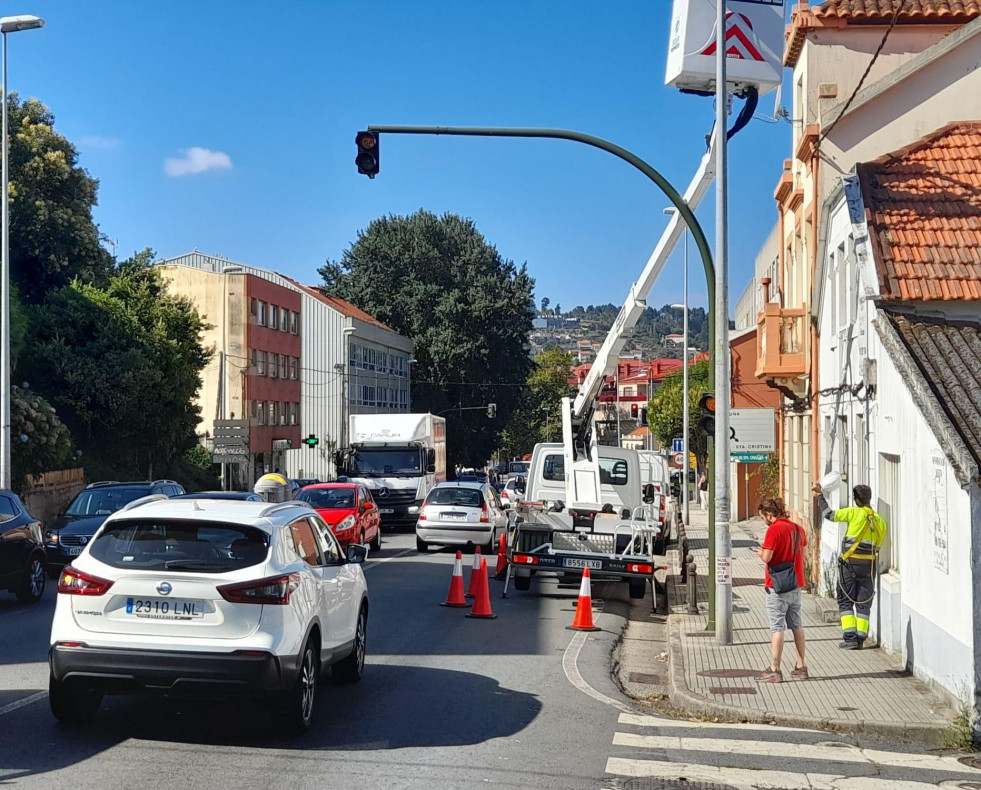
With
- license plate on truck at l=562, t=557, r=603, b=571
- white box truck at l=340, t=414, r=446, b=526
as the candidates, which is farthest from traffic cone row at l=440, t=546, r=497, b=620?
white box truck at l=340, t=414, r=446, b=526

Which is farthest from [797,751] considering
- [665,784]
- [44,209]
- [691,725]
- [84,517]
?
[44,209]

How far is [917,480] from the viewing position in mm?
11281

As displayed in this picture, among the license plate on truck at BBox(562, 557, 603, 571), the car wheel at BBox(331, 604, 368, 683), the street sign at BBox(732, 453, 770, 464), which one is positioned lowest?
the car wheel at BBox(331, 604, 368, 683)

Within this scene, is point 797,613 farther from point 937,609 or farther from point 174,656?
point 174,656

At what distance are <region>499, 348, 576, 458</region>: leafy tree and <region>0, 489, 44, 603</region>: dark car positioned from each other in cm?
2978

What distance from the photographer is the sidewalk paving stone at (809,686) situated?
968 centimetres

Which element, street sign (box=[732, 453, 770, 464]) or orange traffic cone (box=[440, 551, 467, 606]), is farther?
street sign (box=[732, 453, 770, 464])

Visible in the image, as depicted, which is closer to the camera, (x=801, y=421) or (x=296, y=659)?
(x=296, y=659)

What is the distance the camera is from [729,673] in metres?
11.8

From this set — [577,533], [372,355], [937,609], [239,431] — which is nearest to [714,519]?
[937,609]

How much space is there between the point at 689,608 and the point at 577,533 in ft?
8.08

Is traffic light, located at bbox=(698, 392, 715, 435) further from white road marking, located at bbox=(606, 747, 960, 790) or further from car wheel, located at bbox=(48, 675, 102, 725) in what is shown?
car wheel, located at bbox=(48, 675, 102, 725)

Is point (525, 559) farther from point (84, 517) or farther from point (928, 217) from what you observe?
point (84, 517)

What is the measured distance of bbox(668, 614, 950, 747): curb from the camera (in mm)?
9320
